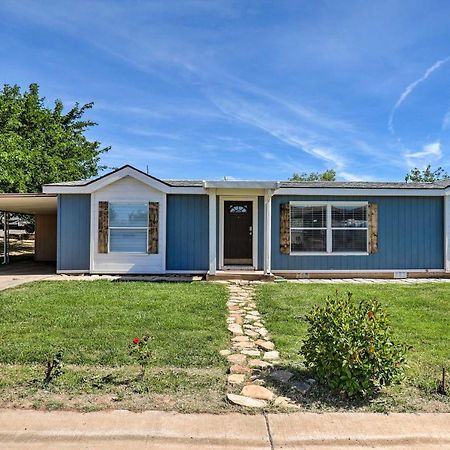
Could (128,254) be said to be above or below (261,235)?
below

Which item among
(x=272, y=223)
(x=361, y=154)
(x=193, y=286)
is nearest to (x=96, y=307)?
(x=193, y=286)

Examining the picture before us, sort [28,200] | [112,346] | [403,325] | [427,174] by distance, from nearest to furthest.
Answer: [112,346], [403,325], [28,200], [427,174]

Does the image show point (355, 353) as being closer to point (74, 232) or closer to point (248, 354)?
point (248, 354)

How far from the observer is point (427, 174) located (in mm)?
41656

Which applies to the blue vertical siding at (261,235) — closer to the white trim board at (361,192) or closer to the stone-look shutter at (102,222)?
the white trim board at (361,192)

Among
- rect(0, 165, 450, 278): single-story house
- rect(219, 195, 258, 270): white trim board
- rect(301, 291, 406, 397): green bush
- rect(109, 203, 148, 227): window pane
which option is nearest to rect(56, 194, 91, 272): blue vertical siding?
rect(0, 165, 450, 278): single-story house

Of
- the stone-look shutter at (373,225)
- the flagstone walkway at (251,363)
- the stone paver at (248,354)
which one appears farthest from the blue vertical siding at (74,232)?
the stone-look shutter at (373,225)

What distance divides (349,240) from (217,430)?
918 centimetres

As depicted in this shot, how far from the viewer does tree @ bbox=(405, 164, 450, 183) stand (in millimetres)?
41062

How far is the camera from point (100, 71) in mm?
14055

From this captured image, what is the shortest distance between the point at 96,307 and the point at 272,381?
12.9 ft

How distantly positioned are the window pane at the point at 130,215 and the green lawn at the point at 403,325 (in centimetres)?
392

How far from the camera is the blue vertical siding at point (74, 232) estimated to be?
10.8 meters

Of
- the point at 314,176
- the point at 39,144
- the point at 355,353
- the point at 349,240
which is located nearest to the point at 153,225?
the point at 349,240
